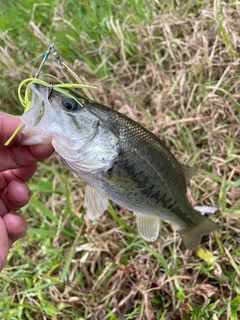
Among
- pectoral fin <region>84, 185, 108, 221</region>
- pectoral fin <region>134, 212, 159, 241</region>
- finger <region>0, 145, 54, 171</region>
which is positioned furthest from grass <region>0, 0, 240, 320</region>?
finger <region>0, 145, 54, 171</region>

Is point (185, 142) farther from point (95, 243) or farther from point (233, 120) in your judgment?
point (95, 243)

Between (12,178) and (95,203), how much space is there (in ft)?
1.63

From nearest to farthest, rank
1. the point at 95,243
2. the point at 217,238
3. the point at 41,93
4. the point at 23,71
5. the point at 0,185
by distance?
the point at 41,93 → the point at 0,185 → the point at 217,238 → the point at 95,243 → the point at 23,71

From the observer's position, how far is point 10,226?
1854 mm

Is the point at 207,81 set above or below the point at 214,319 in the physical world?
above

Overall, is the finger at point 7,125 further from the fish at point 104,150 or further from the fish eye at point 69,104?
the fish eye at point 69,104

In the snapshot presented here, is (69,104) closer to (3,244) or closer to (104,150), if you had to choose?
(104,150)

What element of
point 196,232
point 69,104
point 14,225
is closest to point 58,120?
point 69,104

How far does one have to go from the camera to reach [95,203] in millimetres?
1900

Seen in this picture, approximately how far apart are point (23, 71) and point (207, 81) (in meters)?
1.63

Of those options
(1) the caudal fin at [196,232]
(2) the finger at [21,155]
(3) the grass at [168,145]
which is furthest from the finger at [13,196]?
(1) the caudal fin at [196,232]

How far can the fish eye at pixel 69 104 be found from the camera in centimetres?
169

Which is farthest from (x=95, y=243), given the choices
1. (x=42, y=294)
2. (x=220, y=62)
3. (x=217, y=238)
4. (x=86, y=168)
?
(x=220, y=62)

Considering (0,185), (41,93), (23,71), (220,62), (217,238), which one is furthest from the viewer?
(23,71)
